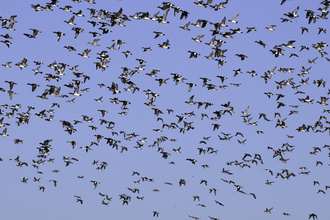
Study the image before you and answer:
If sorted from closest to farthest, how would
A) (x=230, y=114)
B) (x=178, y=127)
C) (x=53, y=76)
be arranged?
1. (x=53, y=76)
2. (x=230, y=114)
3. (x=178, y=127)

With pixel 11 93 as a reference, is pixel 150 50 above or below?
above

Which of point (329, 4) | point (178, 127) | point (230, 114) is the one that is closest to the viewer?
point (329, 4)

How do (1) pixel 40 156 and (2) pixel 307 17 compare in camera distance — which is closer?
(2) pixel 307 17

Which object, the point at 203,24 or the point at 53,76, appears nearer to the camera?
the point at 203,24

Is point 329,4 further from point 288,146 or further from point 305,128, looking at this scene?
point 288,146

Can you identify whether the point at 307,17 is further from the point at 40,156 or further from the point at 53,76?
the point at 40,156

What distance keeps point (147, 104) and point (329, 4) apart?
27.9 meters

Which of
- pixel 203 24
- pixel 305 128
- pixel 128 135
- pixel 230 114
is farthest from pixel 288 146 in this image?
pixel 203 24

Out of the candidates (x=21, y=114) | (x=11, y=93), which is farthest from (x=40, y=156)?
(x=11, y=93)

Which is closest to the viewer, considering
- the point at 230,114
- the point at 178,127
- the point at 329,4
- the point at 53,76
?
the point at 329,4

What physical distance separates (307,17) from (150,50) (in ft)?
66.3

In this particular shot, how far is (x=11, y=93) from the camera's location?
86938 millimetres

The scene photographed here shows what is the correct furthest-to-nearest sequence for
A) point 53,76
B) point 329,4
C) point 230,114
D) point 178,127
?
point 178,127, point 230,114, point 53,76, point 329,4

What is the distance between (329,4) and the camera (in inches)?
3039
